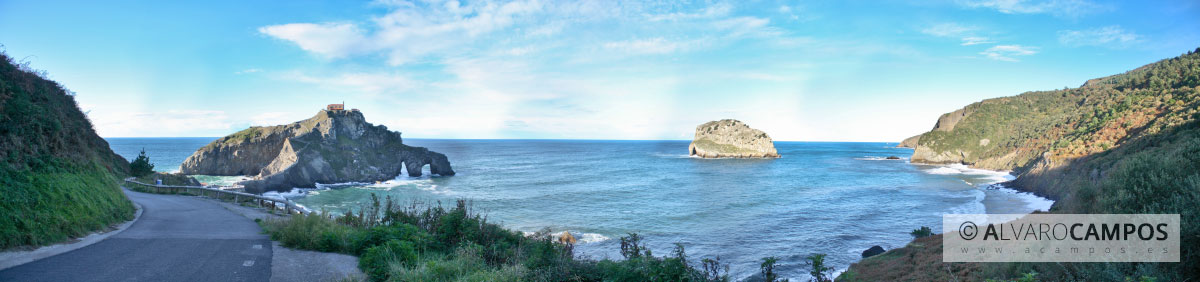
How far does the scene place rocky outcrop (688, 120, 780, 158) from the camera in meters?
110

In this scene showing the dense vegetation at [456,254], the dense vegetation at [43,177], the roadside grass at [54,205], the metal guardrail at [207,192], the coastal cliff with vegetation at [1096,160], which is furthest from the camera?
the metal guardrail at [207,192]

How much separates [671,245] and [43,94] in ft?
75.2

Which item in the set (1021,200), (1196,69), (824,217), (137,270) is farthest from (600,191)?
(1196,69)

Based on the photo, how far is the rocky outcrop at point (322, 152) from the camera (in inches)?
1876

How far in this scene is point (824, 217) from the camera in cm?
2617

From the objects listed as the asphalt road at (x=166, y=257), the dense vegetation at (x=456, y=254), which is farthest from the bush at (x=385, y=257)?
the asphalt road at (x=166, y=257)

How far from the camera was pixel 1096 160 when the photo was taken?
82.0 feet

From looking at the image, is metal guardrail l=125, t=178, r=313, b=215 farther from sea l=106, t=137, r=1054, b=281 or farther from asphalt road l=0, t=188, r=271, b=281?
asphalt road l=0, t=188, r=271, b=281

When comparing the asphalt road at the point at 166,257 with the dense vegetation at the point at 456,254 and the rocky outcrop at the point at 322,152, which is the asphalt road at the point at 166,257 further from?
the rocky outcrop at the point at 322,152

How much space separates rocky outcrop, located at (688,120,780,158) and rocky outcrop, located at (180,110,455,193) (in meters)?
71.1

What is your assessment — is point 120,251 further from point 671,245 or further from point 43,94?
point 671,245

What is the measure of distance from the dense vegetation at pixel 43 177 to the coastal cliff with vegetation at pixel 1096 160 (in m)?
15.8

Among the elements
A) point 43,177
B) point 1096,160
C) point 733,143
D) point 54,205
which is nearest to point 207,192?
point 43,177

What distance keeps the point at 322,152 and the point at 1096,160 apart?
213 feet
